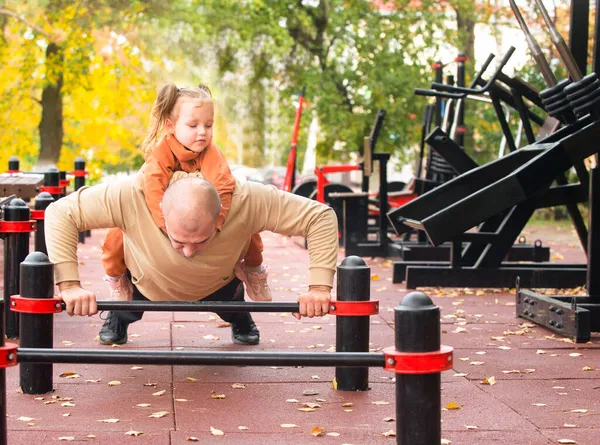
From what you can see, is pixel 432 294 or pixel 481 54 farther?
pixel 481 54

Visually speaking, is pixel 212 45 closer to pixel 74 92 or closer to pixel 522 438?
pixel 74 92

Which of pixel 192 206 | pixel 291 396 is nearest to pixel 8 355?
pixel 192 206

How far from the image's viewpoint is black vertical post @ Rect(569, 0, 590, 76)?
7426 mm

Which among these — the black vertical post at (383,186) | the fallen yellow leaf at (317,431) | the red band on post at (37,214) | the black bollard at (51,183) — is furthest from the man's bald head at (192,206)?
the black vertical post at (383,186)

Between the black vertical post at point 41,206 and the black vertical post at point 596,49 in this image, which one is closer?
the black vertical post at point 41,206

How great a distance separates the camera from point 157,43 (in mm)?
22094

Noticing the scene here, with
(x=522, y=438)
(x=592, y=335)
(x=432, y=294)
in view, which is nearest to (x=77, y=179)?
(x=432, y=294)

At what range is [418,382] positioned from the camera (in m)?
2.93

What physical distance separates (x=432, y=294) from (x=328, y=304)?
473 centimetres

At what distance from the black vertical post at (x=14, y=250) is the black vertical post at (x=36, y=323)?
1348 mm

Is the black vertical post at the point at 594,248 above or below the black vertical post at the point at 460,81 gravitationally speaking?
below

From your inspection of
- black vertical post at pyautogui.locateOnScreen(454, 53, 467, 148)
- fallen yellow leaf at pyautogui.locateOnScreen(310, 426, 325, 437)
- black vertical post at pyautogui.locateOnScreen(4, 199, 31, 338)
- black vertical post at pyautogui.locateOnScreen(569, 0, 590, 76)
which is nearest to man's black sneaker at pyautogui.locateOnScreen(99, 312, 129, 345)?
black vertical post at pyautogui.locateOnScreen(4, 199, 31, 338)

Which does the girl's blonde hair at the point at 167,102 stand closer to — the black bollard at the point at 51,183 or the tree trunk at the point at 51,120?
the black bollard at the point at 51,183

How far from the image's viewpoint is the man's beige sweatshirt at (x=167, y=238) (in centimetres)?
426
